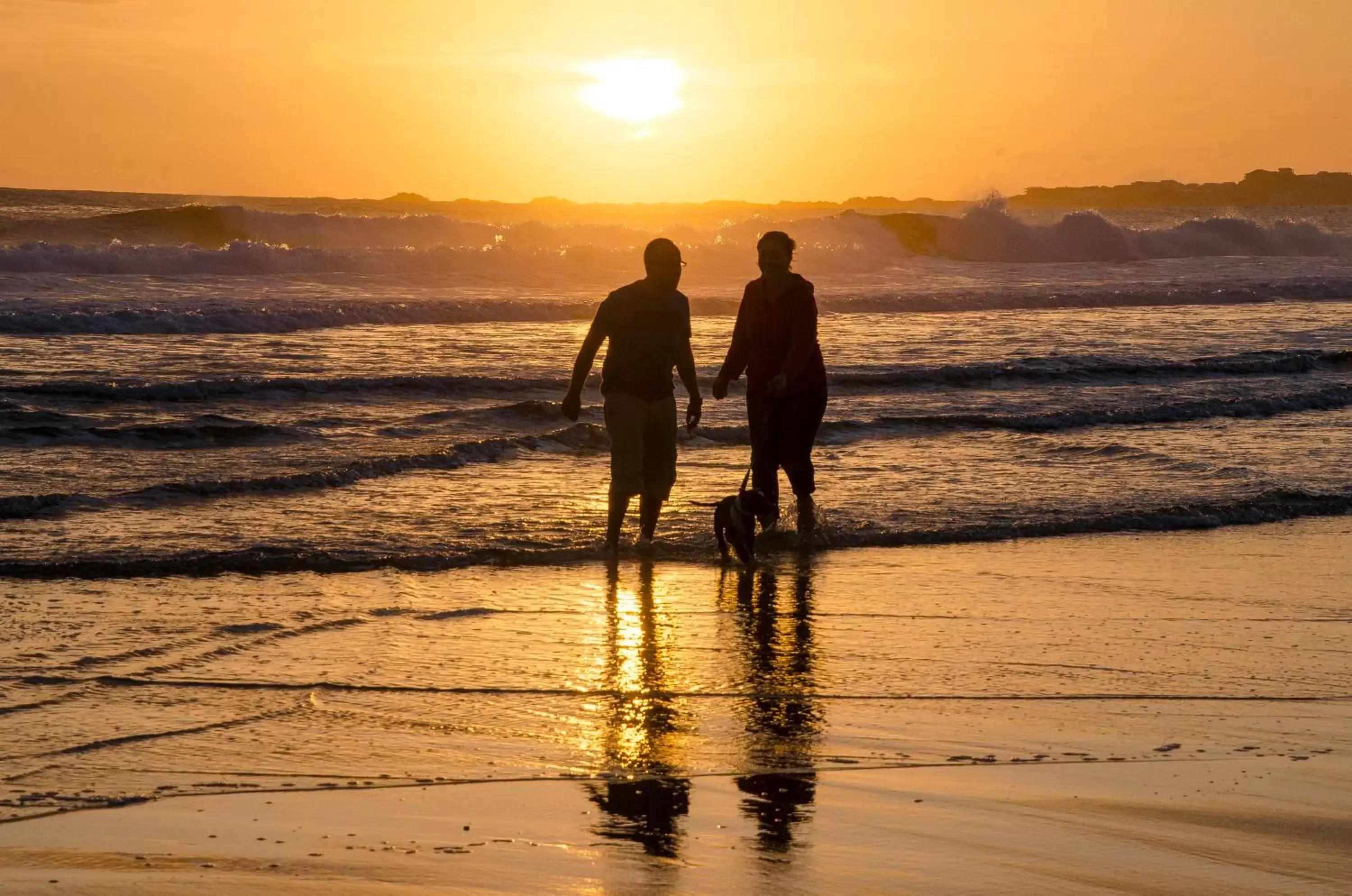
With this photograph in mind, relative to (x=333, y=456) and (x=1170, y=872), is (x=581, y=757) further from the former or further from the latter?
(x=333, y=456)

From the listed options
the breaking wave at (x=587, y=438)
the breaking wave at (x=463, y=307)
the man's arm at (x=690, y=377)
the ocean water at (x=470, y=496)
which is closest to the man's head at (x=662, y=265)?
the man's arm at (x=690, y=377)

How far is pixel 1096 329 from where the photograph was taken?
83.7ft

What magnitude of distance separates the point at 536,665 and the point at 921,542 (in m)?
3.79

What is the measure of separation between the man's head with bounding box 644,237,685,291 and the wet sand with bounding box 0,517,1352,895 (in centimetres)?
154

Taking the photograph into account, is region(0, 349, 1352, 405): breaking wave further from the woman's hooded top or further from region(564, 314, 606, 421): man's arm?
region(564, 314, 606, 421): man's arm

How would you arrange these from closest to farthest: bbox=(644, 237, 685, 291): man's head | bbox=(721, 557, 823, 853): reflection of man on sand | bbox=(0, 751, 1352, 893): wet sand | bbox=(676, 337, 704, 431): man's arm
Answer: bbox=(0, 751, 1352, 893): wet sand → bbox=(721, 557, 823, 853): reflection of man on sand → bbox=(644, 237, 685, 291): man's head → bbox=(676, 337, 704, 431): man's arm

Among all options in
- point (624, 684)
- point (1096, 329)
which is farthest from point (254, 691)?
point (1096, 329)

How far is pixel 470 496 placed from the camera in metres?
10.3

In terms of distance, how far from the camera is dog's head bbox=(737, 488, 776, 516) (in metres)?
8.02

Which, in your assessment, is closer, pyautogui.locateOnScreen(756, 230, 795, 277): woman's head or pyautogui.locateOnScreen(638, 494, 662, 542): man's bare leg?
pyautogui.locateOnScreen(756, 230, 795, 277): woman's head

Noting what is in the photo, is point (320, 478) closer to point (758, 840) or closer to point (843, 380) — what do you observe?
point (758, 840)

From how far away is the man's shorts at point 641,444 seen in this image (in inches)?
324

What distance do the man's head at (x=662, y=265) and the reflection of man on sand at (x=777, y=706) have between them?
156cm

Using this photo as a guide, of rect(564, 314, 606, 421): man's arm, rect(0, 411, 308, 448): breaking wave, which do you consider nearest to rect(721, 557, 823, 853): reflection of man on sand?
rect(564, 314, 606, 421): man's arm
